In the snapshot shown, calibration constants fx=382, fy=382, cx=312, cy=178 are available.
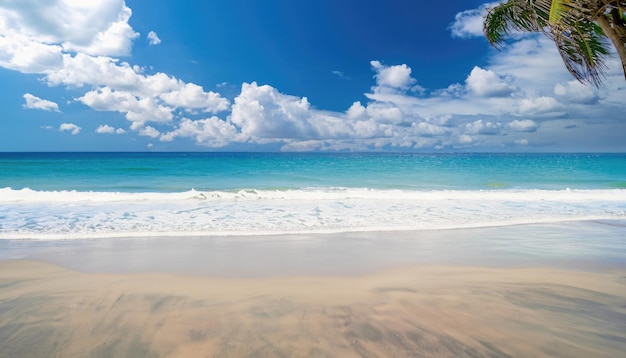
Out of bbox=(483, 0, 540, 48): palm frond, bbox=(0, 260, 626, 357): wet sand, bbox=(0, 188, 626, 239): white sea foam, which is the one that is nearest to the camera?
bbox=(0, 260, 626, 357): wet sand

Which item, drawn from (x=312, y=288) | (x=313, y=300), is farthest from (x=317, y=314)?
(x=312, y=288)

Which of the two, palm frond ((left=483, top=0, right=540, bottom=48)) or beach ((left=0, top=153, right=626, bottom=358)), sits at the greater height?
palm frond ((left=483, top=0, right=540, bottom=48))

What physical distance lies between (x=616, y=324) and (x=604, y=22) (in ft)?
11.6

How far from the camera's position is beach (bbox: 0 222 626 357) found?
3551 millimetres

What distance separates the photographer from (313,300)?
15.5ft

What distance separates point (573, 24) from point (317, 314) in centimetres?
496

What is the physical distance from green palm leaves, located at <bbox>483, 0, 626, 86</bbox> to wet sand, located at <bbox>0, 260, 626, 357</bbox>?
121 inches

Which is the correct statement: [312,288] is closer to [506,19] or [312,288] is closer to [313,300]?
[313,300]

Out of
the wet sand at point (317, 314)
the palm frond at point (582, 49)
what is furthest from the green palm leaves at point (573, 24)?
the wet sand at point (317, 314)

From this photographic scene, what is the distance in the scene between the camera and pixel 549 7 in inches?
201

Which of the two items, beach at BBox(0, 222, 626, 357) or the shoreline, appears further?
the shoreline

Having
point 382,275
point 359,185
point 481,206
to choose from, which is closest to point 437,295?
Answer: point 382,275

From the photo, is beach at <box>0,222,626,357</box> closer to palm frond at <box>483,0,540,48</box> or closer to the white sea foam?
the white sea foam

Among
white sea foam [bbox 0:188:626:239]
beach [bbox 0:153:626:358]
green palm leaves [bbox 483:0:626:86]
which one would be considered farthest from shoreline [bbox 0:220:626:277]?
green palm leaves [bbox 483:0:626:86]
